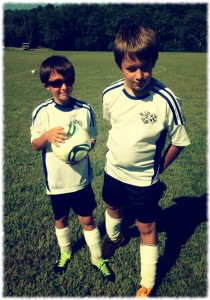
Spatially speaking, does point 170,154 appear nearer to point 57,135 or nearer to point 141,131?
point 141,131

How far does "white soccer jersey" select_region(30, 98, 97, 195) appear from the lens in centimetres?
255

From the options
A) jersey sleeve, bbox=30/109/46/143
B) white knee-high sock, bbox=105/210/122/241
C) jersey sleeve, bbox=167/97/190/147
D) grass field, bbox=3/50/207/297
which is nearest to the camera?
jersey sleeve, bbox=167/97/190/147

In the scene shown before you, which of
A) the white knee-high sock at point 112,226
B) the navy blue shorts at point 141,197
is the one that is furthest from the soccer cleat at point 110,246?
the navy blue shorts at point 141,197

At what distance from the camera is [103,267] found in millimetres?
2951

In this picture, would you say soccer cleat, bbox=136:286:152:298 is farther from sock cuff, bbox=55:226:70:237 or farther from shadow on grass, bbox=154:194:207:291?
sock cuff, bbox=55:226:70:237

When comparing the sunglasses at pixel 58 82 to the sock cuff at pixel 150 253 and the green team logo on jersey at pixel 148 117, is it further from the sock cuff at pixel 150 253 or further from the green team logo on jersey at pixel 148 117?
the sock cuff at pixel 150 253

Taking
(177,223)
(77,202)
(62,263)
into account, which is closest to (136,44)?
(77,202)

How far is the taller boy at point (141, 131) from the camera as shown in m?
2.19

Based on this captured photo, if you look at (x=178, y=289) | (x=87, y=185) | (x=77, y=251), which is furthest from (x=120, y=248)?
(x=87, y=185)

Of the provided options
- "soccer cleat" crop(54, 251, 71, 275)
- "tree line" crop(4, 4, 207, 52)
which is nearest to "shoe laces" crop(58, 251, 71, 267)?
"soccer cleat" crop(54, 251, 71, 275)

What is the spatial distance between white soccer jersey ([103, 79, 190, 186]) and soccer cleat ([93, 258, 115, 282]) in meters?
1.06

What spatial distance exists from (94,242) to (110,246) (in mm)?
431

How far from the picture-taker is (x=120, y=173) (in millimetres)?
2629

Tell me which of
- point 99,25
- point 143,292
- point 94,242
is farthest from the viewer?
point 99,25
